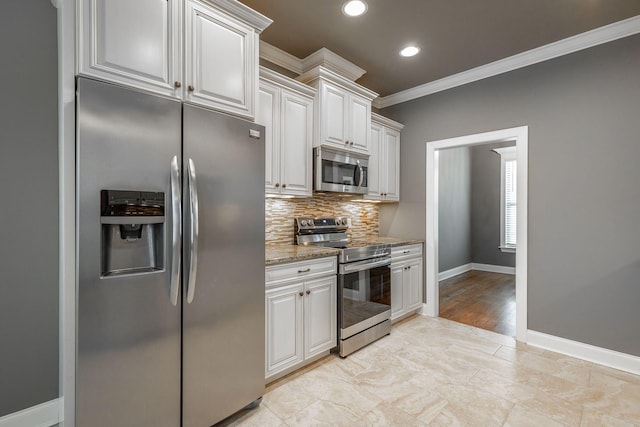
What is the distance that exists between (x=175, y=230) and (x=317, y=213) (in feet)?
6.45

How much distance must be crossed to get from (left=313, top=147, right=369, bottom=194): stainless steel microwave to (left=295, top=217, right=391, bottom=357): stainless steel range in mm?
467

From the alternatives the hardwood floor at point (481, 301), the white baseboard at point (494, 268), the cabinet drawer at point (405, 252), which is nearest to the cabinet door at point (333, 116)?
the cabinet drawer at point (405, 252)

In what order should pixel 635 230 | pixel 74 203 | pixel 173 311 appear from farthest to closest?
1. pixel 635 230
2. pixel 173 311
3. pixel 74 203

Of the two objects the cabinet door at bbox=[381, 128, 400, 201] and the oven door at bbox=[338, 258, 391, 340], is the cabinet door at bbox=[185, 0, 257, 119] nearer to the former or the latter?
the oven door at bbox=[338, 258, 391, 340]

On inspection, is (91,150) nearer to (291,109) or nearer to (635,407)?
(291,109)

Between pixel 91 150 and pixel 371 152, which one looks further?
pixel 371 152

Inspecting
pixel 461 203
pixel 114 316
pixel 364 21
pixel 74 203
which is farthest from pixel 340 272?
pixel 461 203

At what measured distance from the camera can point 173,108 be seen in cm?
153

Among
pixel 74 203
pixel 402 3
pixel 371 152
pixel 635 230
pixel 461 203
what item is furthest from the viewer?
pixel 461 203

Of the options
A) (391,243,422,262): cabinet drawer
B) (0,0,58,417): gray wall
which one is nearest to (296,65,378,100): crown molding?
(391,243,422,262): cabinet drawer

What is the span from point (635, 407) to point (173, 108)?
338 cm

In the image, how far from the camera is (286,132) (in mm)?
2654

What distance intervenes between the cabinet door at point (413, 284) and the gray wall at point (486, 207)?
3560mm

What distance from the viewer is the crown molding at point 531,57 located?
247 centimetres
